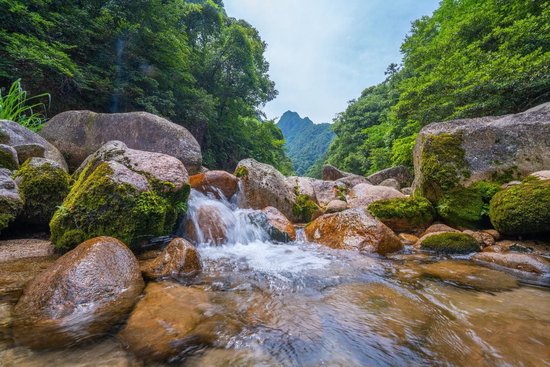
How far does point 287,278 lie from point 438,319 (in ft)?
5.65

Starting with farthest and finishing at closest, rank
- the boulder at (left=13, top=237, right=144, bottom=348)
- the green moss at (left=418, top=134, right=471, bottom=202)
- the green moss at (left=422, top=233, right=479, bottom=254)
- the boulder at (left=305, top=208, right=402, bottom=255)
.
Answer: the green moss at (left=418, top=134, right=471, bottom=202), the boulder at (left=305, top=208, right=402, bottom=255), the green moss at (left=422, top=233, right=479, bottom=254), the boulder at (left=13, top=237, right=144, bottom=348)

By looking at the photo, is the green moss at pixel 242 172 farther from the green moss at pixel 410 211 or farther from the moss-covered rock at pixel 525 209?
the moss-covered rock at pixel 525 209

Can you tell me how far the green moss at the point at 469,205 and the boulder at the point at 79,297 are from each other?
20.8 feet

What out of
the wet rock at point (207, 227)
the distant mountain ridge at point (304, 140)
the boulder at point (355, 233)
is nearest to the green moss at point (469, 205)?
the boulder at point (355, 233)

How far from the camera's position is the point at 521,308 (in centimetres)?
245

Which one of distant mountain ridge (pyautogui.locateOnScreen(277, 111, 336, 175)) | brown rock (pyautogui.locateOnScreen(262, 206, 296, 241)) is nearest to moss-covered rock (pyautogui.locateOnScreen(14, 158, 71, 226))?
brown rock (pyautogui.locateOnScreen(262, 206, 296, 241))

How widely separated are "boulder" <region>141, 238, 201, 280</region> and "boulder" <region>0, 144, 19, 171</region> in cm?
291

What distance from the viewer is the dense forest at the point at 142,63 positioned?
640cm

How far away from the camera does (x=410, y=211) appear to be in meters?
5.99

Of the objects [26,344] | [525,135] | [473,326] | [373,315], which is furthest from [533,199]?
[26,344]

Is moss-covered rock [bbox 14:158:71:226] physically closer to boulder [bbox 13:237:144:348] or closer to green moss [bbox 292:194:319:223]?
boulder [bbox 13:237:144:348]

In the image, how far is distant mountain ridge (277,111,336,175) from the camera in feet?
251

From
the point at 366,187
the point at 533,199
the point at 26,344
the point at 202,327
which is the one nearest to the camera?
the point at 26,344

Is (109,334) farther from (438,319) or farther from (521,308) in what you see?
(521,308)
